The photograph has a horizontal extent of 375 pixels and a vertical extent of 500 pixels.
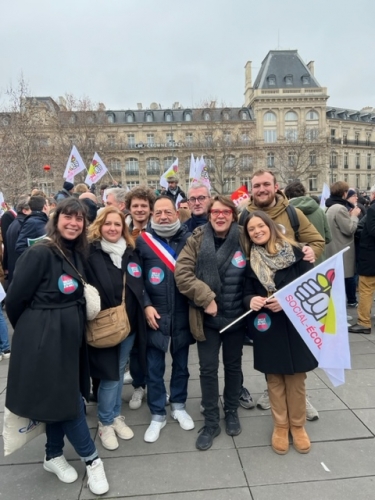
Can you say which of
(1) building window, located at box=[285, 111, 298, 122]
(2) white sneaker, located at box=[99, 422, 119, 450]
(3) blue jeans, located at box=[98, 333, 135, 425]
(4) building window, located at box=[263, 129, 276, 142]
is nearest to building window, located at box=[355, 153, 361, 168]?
(1) building window, located at box=[285, 111, 298, 122]

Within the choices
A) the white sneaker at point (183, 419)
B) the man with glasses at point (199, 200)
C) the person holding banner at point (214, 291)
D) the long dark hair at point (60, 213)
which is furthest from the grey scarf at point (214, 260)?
the white sneaker at point (183, 419)

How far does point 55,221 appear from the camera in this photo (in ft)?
8.34

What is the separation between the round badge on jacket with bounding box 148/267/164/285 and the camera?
3.03 metres

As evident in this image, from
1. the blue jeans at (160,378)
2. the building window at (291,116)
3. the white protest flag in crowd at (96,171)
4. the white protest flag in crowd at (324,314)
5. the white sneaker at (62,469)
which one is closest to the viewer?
the white sneaker at (62,469)

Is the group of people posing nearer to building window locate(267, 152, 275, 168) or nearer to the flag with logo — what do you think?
the flag with logo

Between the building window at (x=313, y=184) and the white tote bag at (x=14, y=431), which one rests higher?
the building window at (x=313, y=184)

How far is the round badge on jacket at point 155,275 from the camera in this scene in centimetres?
303

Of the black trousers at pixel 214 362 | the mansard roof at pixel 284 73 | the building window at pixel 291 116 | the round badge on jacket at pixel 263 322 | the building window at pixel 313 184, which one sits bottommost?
the black trousers at pixel 214 362

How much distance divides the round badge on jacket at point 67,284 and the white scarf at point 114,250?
0.43 m

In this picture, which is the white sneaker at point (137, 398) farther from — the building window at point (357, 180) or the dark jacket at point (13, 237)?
the building window at point (357, 180)

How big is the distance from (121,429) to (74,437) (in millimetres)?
684

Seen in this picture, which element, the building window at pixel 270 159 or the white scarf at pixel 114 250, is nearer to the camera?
the white scarf at pixel 114 250

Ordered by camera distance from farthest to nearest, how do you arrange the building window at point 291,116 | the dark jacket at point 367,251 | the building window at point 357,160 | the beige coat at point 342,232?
the building window at point 357,160 < the building window at point 291,116 < the beige coat at point 342,232 < the dark jacket at point 367,251

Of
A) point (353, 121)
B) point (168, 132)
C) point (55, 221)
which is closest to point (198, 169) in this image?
point (55, 221)
